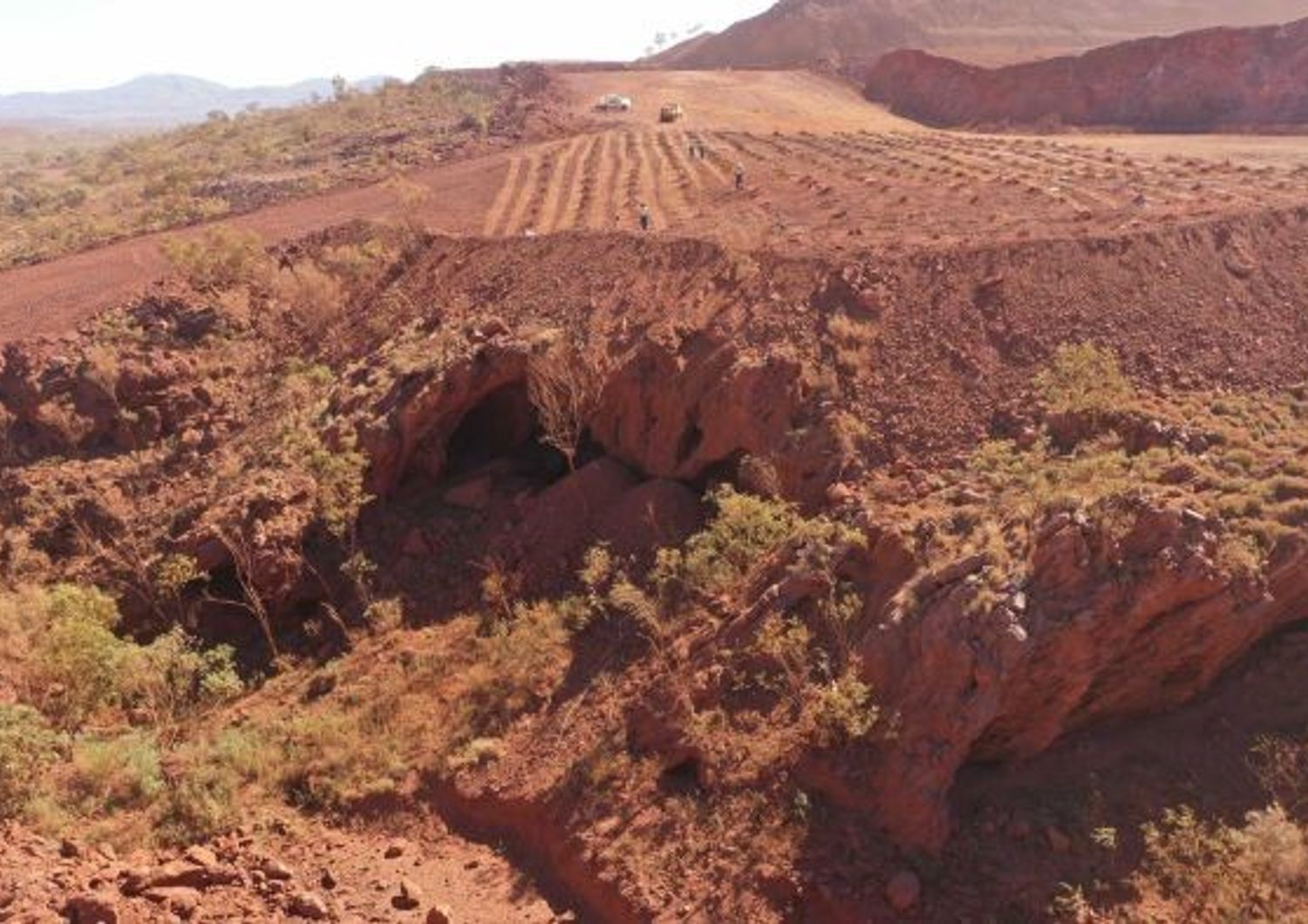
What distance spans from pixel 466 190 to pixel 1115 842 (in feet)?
106

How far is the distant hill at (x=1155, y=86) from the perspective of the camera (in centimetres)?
4303

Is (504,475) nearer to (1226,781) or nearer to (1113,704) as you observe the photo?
(1113,704)

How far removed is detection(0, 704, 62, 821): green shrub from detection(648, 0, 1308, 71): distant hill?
6230 centimetres

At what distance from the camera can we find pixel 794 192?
105ft

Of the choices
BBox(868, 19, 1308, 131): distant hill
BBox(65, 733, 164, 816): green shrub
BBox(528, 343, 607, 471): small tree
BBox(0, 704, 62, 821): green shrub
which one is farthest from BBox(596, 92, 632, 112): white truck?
BBox(65, 733, 164, 816): green shrub

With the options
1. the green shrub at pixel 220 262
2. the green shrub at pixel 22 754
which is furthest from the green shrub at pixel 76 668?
the green shrub at pixel 220 262

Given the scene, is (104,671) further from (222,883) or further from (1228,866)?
A: (1228,866)

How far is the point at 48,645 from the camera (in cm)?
1853

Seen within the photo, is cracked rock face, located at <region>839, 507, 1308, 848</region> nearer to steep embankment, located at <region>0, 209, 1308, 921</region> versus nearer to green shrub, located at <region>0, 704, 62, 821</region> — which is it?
steep embankment, located at <region>0, 209, 1308, 921</region>

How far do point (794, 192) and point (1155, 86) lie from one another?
79.4 ft

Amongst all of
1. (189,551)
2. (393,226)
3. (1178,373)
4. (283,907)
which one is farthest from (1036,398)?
(393,226)

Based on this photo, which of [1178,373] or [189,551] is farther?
[189,551]

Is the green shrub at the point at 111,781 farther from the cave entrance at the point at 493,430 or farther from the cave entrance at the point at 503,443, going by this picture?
the cave entrance at the point at 493,430

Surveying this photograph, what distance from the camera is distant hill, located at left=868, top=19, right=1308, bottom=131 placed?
4303 centimetres
